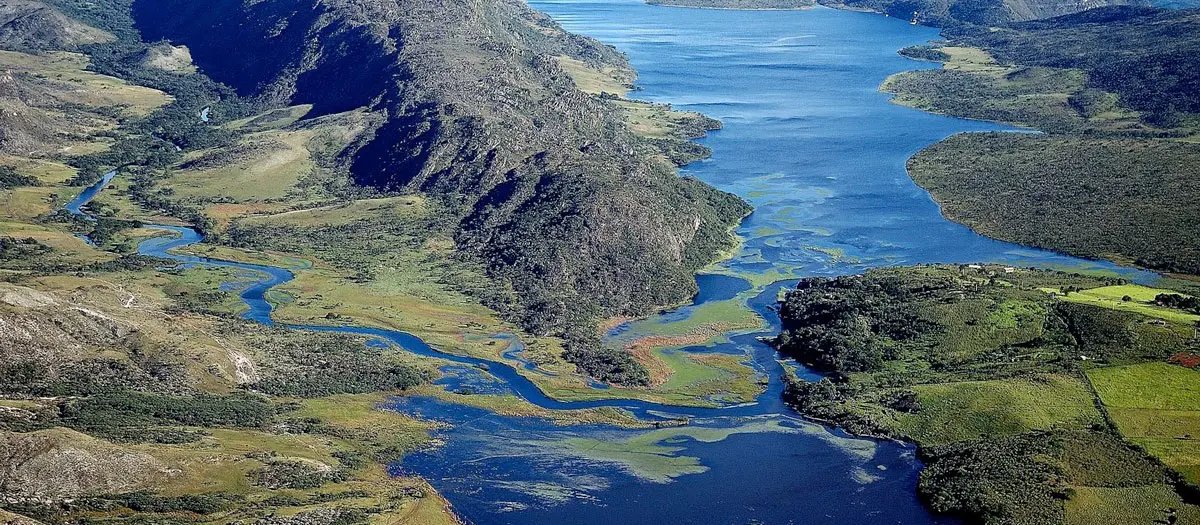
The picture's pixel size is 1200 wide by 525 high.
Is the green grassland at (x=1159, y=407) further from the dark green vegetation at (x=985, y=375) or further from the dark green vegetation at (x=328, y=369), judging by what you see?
the dark green vegetation at (x=328, y=369)

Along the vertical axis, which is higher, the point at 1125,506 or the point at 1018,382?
the point at 1018,382

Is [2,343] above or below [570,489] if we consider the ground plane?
above

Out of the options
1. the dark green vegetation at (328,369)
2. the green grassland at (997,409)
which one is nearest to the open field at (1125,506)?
the green grassland at (997,409)

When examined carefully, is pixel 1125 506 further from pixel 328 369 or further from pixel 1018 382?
pixel 328 369

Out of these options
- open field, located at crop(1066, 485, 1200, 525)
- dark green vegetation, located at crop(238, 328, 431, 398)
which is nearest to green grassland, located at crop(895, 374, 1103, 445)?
open field, located at crop(1066, 485, 1200, 525)

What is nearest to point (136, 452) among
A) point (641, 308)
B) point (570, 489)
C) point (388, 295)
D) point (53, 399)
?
point (53, 399)

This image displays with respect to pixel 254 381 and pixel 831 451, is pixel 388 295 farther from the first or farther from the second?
pixel 831 451

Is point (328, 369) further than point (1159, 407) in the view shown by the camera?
Yes

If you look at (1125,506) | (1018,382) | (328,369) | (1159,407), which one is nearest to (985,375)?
(1018,382)
